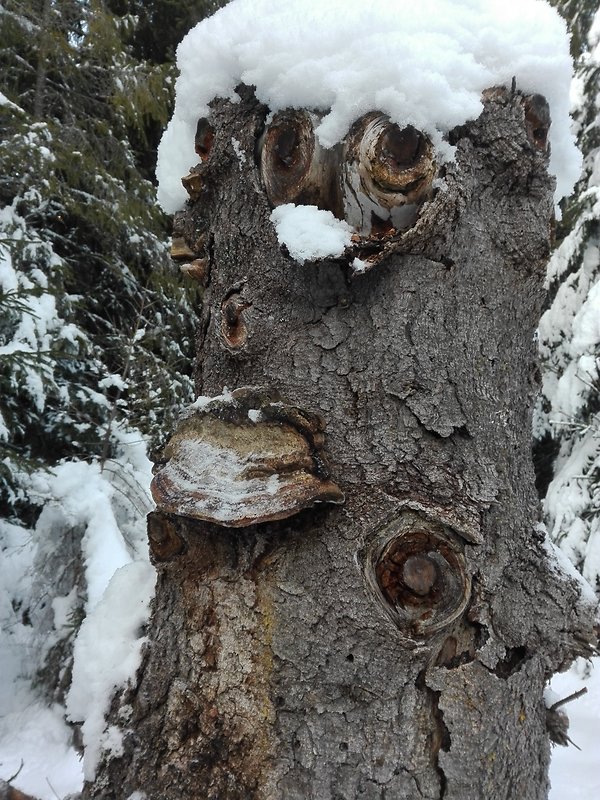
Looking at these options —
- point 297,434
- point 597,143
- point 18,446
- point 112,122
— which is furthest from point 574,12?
point 297,434

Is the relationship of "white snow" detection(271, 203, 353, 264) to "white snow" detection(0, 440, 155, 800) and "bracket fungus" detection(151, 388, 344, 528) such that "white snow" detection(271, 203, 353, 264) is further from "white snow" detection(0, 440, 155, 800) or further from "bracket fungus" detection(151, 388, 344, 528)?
"white snow" detection(0, 440, 155, 800)

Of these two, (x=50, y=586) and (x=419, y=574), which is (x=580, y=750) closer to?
(x=419, y=574)

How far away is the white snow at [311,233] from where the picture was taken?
712 mm

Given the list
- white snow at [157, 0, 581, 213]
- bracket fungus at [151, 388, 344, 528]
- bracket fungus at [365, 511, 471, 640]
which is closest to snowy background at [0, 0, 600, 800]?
white snow at [157, 0, 581, 213]

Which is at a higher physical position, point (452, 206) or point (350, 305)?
point (452, 206)

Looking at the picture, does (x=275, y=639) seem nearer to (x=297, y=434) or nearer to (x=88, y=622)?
(x=297, y=434)

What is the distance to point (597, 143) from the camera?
566 cm

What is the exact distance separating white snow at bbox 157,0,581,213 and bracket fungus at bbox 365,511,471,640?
18.5 inches

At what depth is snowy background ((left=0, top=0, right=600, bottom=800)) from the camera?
74cm

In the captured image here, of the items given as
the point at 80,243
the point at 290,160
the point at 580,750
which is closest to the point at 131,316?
the point at 80,243

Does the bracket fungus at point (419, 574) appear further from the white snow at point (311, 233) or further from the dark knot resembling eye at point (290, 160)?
the dark knot resembling eye at point (290, 160)

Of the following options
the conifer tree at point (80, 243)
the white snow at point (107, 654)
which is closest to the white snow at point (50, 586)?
the conifer tree at point (80, 243)

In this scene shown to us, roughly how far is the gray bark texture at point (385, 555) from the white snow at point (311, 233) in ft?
0.08

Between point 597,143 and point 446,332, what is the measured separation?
6.19 meters
